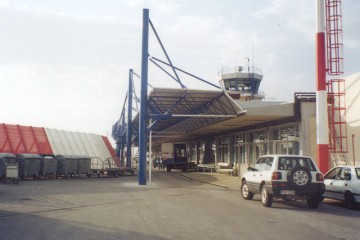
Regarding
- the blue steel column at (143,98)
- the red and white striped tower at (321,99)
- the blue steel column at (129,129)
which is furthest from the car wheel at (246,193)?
the blue steel column at (129,129)

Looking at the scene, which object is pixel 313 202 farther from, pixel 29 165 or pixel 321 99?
pixel 29 165

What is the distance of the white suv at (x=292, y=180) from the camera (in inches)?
513

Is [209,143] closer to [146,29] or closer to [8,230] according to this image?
[146,29]

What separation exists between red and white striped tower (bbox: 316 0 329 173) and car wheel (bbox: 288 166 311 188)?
658 centimetres

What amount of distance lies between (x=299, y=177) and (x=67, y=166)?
1888 cm

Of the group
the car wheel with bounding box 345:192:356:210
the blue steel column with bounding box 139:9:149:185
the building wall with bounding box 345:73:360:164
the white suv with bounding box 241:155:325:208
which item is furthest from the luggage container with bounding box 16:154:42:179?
the car wheel with bounding box 345:192:356:210

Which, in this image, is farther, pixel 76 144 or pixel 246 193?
pixel 76 144

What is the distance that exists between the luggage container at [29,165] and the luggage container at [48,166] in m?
0.41

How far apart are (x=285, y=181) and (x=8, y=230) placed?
847 cm

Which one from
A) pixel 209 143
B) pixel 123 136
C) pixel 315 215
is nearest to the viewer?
pixel 315 215

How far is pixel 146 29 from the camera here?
75.8 ft

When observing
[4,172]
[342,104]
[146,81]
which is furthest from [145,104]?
[342,104]

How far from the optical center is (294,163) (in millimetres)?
13781

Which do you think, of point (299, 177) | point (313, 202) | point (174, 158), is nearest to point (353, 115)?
point (313, 202)
